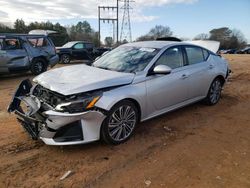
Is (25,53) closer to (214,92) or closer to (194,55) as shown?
(194,55)

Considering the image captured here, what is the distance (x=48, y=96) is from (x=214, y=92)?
419 centimetres

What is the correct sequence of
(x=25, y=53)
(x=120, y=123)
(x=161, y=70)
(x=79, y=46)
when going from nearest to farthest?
(x=120, y=123) < (x=161, y=70) < (x=25, y=53) < (x=79, y=46)

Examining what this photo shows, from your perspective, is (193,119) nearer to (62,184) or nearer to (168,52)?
(168,52)

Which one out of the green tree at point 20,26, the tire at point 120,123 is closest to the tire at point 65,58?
the tire at point 120,123

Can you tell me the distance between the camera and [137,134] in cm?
484

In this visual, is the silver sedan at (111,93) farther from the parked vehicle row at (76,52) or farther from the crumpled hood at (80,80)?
the parked vehicle row at (76,52)

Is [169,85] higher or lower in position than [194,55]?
lower

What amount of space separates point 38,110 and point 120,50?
2373 mm

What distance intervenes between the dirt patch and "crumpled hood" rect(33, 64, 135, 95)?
95 cm

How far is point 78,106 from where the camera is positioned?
152 inches

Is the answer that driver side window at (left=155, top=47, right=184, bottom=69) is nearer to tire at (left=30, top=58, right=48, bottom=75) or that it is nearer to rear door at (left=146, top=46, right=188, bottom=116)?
rear door at (left=146, top=46, right=188, bottom=116)

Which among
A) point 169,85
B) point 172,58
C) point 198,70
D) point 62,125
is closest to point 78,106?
point 62,125

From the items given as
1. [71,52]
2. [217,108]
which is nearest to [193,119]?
[217,108]

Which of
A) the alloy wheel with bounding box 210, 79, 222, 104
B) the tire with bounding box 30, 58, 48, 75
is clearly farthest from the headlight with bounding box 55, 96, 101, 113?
the tire with bounding box 30, 58, 48, 75
